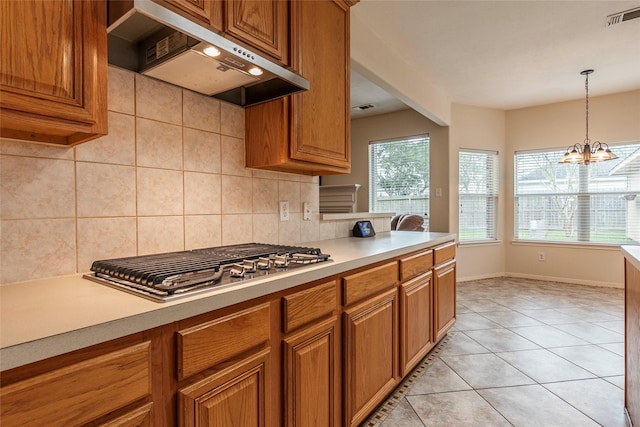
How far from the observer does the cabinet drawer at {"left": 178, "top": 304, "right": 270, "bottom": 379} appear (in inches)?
33.4

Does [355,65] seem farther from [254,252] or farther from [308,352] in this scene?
[308,352]

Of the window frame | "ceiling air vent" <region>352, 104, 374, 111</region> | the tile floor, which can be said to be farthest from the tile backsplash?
the window frame

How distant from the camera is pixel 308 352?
4.16ft

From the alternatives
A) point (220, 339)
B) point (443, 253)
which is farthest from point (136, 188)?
point (443, 253)

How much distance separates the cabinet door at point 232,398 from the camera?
0.86 metres

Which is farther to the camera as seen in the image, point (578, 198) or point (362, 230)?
point (578, 198)

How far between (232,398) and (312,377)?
15.8 inches

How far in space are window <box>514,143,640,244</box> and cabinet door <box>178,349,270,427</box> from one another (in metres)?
5.45

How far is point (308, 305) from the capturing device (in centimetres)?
126

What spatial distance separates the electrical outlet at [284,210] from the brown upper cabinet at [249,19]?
78 cm

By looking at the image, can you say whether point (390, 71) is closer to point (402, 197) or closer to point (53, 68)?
point (402, 197)

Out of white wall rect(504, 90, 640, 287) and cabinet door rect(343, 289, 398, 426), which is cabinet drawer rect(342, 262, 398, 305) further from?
white wall rect(504, 90, 640, 287)

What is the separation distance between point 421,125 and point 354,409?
439 cm

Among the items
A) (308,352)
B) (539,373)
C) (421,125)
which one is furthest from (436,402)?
(421,125)
